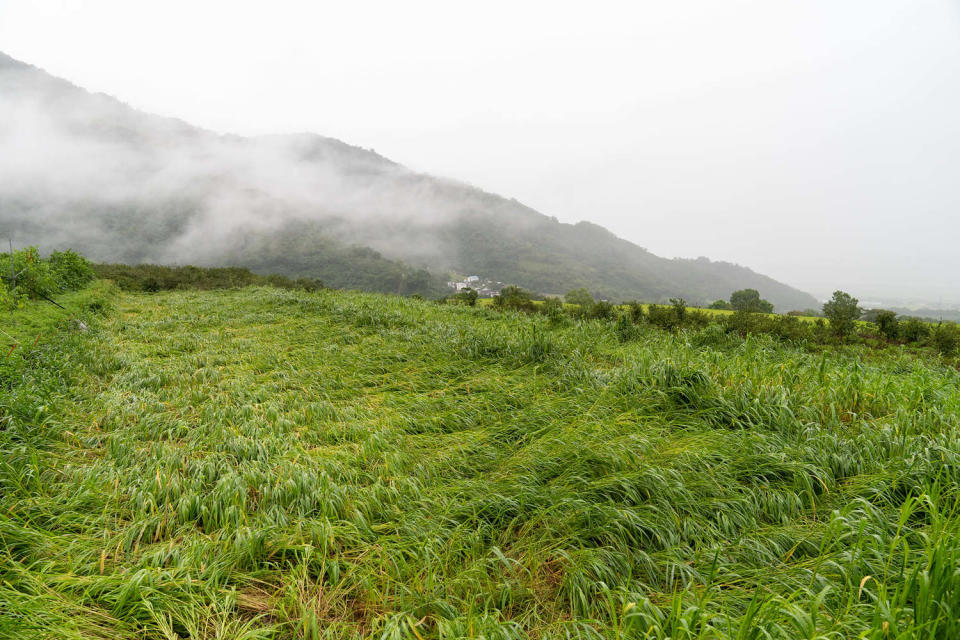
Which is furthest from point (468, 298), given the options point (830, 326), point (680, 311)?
point (830, 326)

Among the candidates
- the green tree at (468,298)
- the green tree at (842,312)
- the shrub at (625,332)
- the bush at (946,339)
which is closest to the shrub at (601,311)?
the shrub at (625,332)

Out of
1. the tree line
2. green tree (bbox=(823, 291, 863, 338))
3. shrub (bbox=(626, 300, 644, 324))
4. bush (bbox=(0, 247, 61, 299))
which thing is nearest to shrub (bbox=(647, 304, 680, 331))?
the tree line

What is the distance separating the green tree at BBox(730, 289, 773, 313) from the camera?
20.1 m

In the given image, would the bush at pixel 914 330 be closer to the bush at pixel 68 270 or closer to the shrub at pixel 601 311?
the shrub at pixel 601 311

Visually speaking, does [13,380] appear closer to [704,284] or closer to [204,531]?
[204,531]

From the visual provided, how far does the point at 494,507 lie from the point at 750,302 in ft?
78.6

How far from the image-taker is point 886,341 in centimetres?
1245

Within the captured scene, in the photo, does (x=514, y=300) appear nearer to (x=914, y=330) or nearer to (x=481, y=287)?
(x=914, y=330)

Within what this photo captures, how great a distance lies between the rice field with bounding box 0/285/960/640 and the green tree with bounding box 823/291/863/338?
9.64 m

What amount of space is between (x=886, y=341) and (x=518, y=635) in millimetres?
17391

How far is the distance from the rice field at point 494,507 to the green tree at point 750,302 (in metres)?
17.3

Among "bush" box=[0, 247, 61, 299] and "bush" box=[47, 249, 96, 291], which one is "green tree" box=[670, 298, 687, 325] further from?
"bush" box=[47, 249, 96, 291]

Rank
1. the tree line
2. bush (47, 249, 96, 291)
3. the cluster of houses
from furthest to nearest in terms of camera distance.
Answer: the cluster of houses → bush (47, 249, 96, 291) → the tree line

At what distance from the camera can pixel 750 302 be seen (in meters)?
21.1
